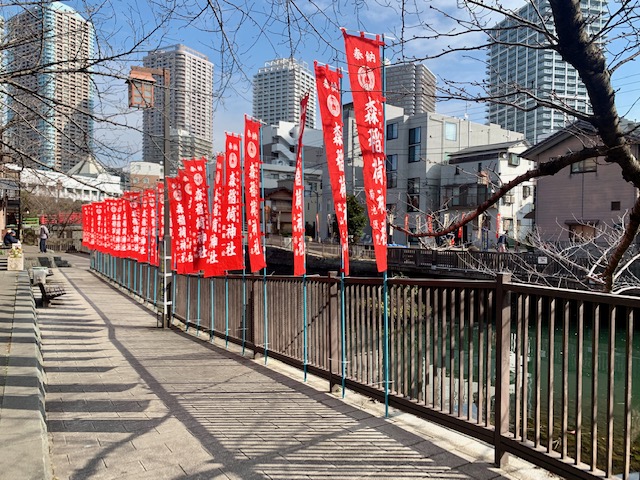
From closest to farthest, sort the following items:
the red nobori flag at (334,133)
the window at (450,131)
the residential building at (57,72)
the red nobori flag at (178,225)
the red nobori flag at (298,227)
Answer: the residential building at (57,72), the red nobori flag at (334,133), the red nobori flag at (298,227), the red nobori flag at (178,225), the window at (450,131)

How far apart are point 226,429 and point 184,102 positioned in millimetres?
3799

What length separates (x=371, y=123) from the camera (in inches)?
216

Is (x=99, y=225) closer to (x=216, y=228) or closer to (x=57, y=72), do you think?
(x=216, y=228)

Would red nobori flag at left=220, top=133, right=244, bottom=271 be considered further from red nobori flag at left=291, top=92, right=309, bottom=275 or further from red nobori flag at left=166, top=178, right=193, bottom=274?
red nobori flag at left=166, top=178, right=193, bottom=274

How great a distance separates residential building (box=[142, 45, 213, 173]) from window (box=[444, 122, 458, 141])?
43.3 metres

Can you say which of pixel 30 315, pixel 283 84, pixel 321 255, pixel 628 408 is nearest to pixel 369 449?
pixel 628 408

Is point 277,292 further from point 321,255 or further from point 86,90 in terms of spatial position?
point 321,255

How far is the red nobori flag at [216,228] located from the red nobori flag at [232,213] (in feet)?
0.59

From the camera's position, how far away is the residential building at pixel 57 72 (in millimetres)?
5023

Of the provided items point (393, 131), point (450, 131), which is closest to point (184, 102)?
point (393, 131)

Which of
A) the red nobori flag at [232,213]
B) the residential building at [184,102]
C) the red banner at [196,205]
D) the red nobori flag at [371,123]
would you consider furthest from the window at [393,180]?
the red nobori flag at [371,123]

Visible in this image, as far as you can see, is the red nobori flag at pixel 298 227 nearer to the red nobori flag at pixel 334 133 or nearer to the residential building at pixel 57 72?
the red nobori flag at pixel 334 133

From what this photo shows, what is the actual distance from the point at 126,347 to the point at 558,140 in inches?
891

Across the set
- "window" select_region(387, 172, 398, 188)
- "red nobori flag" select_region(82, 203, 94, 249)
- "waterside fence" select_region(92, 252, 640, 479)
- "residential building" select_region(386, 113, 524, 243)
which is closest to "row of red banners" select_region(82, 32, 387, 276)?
"waterside fence" select_region(92, 252, 640, 479)
